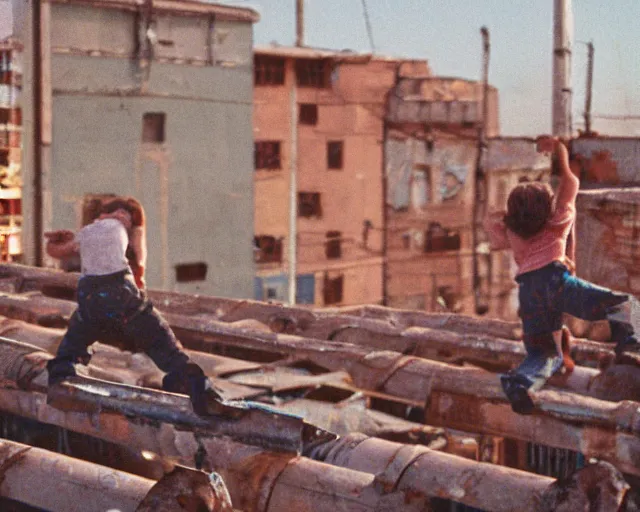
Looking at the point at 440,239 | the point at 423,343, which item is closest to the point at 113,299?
the point at 423,343

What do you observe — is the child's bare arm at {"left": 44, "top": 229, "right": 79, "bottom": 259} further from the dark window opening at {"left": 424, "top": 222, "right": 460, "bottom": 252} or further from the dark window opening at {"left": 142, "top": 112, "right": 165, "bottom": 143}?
the dark window opening at {"left": 424, "top": 222, "right": 460, "bottom": 252}

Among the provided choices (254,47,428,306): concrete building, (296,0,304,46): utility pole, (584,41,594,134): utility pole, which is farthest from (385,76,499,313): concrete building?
(584,41,594,134): utility pole

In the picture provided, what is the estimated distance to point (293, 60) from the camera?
3962 centimetres

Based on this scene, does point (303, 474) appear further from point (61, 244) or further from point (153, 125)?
point (153, 125)

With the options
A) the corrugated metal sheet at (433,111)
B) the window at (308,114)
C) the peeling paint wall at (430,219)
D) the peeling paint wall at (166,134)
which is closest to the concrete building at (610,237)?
the peeling paint wall at (166,134)

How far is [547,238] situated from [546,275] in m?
0.22

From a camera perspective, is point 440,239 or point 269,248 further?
point 440,239

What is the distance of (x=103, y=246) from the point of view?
6691 mm

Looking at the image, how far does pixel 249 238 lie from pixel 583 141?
56.5 ft

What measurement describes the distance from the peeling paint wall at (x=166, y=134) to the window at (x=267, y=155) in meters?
6.39

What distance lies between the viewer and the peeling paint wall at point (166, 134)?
29.2 m

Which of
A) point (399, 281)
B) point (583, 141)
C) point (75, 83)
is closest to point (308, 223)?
point (399, 281)

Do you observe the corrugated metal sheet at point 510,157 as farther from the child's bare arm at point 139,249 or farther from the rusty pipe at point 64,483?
the rusty pipe at point 64,483

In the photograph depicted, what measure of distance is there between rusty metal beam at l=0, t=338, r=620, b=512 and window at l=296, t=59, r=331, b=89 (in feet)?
114
